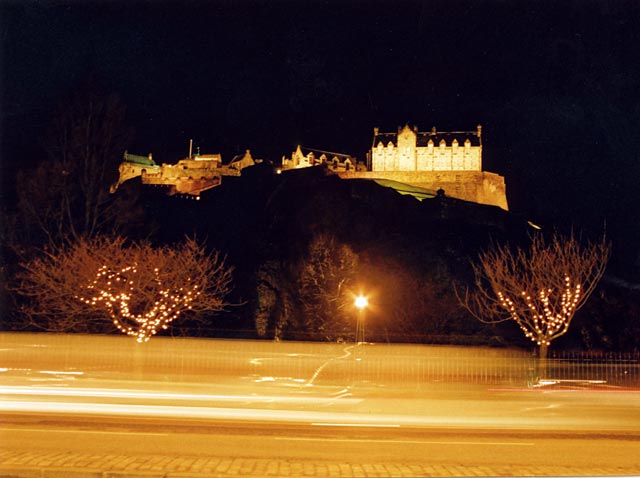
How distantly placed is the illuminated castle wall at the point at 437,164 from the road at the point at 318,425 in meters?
72.3

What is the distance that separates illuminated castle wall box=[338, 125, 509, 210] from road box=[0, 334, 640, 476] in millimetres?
72297

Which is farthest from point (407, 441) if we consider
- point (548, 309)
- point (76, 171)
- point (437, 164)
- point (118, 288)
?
point (437, 164)

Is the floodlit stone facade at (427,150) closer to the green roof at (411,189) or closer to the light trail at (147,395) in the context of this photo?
the green roof at (411,189)

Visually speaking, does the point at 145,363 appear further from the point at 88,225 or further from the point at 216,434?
the point at 88,225

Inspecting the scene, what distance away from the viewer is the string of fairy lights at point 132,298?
26.6 metres

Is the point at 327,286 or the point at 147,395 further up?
the point at 327,286

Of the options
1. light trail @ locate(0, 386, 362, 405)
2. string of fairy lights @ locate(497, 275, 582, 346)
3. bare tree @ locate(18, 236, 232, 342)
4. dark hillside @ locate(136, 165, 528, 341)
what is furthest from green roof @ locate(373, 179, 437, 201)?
light trail @ locate(0, 386, 362, 405)

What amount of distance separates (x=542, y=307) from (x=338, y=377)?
14.3 m

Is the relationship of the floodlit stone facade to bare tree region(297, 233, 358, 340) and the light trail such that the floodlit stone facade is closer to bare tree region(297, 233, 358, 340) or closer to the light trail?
bare tree region(297, 233, 358, 340)

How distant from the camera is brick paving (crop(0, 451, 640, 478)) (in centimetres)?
757

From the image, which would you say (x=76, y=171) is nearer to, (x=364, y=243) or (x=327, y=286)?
(x=327, y=286)

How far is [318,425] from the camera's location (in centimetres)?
1284

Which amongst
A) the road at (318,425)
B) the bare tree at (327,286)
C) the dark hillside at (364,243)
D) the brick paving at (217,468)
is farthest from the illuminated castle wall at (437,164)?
the brick paving at (217,468)

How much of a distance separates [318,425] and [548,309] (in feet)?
61.0
